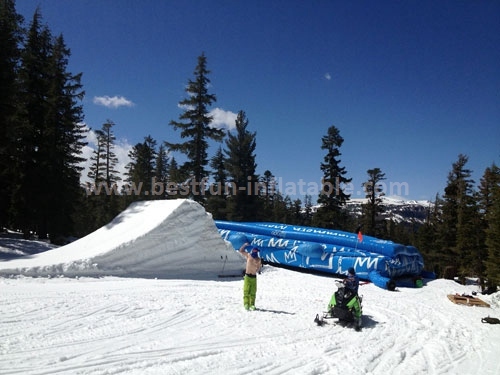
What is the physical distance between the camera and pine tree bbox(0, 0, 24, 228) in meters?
15.8

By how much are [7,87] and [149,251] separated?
37.1ft

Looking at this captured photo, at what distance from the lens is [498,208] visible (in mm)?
20625

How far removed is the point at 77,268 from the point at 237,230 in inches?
396

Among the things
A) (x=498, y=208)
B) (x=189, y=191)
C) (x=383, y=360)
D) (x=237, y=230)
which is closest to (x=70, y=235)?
(x=189, y=191)

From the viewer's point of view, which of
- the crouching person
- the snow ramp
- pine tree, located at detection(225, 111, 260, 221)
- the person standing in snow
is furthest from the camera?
pine tree, located at detection(225, 111, 260, 221)

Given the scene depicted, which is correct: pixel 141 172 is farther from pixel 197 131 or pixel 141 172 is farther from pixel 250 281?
pixel 250 281

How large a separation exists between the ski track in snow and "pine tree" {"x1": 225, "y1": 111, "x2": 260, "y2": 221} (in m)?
21.5

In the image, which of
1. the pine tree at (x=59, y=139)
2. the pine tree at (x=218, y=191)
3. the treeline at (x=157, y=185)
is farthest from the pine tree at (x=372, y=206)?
the pine tree at (x=59, y=139)

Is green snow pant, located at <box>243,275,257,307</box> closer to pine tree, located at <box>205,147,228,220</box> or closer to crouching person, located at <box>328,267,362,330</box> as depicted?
crouching person, located at <box>328,267,362,330</box>

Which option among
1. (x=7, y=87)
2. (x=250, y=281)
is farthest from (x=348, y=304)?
(x=7, y=87)

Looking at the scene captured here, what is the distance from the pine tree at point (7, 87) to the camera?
15.8 metres

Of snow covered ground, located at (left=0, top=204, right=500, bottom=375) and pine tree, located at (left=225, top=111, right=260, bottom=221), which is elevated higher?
pine tree, located at (left=225, top=111, right=260, bottom=221)

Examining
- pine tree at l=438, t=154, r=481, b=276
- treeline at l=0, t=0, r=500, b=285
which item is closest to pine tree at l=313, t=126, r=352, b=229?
treeline at l=0, t=0, r=500, b=285

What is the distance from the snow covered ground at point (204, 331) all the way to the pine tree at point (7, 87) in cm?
948
